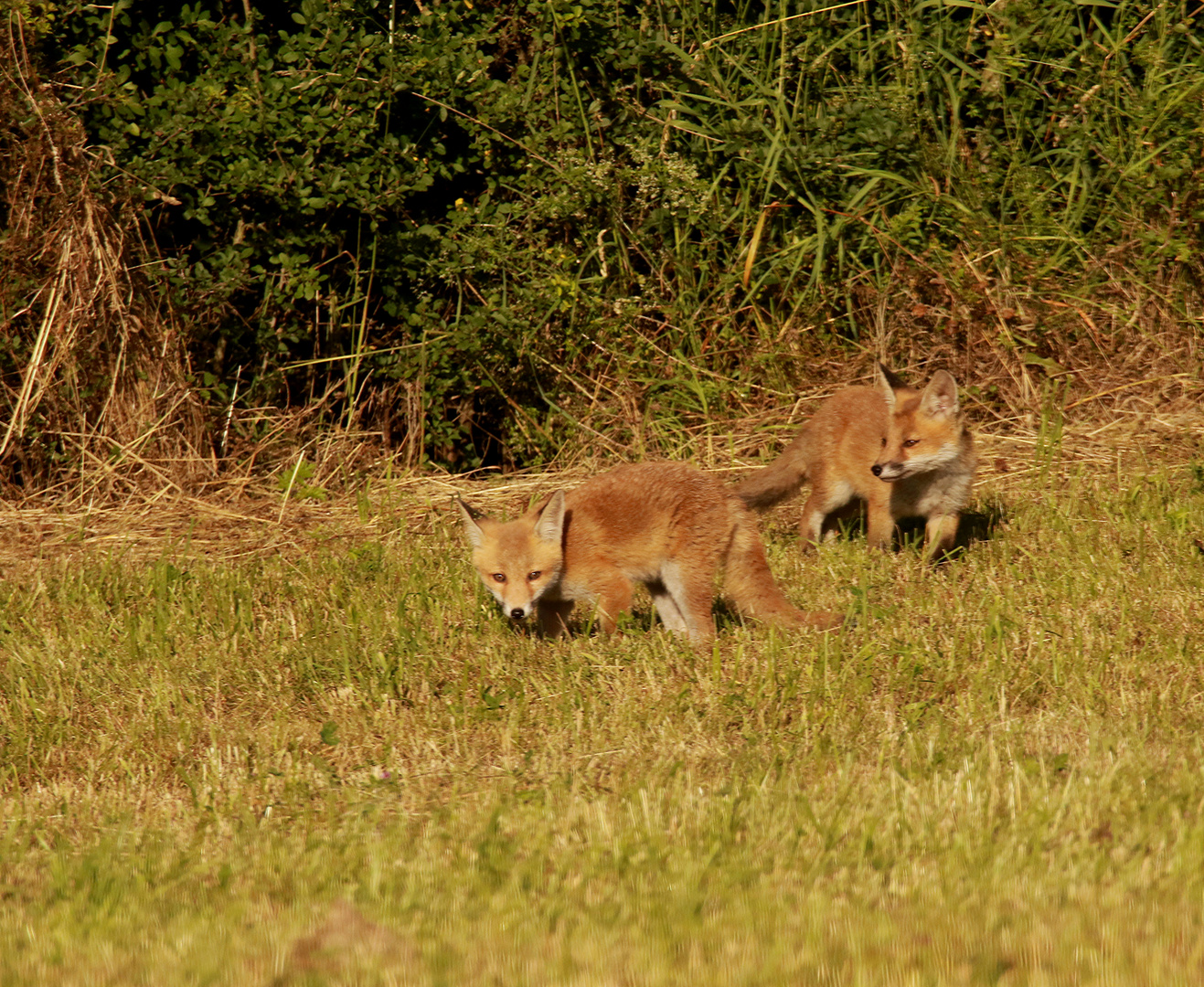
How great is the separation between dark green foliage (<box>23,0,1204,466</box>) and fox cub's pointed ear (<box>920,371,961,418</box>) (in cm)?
222

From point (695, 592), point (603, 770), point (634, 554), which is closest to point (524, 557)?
point (634, 554)

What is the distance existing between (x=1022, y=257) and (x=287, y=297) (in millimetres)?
5205

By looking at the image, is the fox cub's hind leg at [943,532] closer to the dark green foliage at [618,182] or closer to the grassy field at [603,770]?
the grassy field at [603,770]

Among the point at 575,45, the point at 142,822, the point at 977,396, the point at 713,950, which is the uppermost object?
the point at 575,45

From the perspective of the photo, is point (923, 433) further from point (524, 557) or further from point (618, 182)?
point (618, 182)

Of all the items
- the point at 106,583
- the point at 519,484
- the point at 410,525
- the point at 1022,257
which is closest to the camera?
the point at 106,583

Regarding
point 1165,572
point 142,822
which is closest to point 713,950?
point 142,822

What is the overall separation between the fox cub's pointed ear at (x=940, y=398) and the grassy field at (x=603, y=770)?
2.54 feet

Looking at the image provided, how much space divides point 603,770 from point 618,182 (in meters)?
5.89

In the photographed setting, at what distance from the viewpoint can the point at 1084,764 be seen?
4277 millimetres

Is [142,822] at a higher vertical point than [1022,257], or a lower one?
lower

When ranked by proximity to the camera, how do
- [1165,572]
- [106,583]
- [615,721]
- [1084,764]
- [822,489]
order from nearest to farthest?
[1084,764], [615,721], [1165,572], [106,583], [822,489]

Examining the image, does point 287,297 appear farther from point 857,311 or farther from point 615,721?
point 615,721

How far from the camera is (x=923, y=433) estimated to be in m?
7.18
